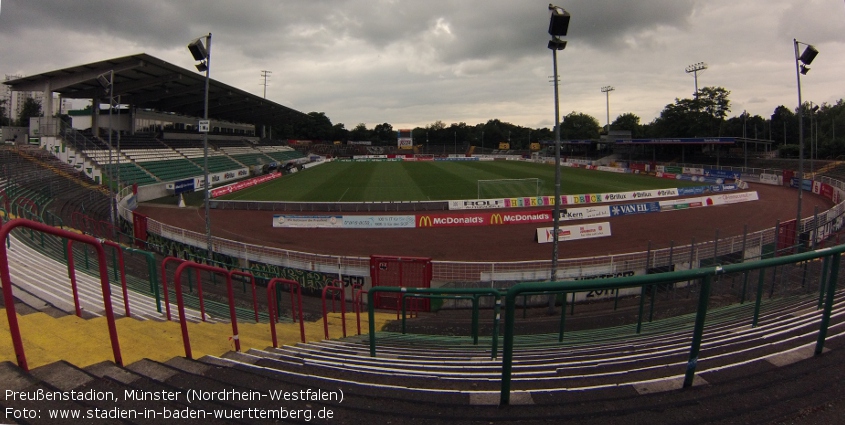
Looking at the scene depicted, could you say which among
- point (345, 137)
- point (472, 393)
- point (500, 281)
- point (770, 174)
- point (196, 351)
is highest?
point (345, 137)

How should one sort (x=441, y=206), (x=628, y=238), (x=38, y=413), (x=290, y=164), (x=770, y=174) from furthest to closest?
(x=290, y=164)
(x=770, y=174)
(x=441, y=206)
(x=628, y=238)
(x=38, y=413)

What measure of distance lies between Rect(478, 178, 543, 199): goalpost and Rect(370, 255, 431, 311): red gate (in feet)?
81.4

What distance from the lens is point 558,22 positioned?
13.8 metres

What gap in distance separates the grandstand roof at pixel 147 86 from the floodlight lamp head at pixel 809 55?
4539 cm

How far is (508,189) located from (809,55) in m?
28.0

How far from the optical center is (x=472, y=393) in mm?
3602

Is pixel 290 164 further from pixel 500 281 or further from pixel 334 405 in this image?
pixel 334 405

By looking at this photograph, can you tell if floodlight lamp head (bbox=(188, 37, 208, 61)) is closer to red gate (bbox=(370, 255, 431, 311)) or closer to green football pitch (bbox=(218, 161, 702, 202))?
red gate (bbox=(370, 255, 431, 311))

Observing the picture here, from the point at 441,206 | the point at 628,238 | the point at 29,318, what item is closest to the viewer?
the point at 29,318

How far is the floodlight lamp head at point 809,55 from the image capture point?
19.6m

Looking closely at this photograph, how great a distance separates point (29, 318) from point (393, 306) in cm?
1297

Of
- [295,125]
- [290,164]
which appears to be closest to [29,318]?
[290,164]

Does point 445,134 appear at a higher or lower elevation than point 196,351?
higher

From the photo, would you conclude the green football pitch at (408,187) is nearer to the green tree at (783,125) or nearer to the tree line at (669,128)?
the tree line at (669,128)
